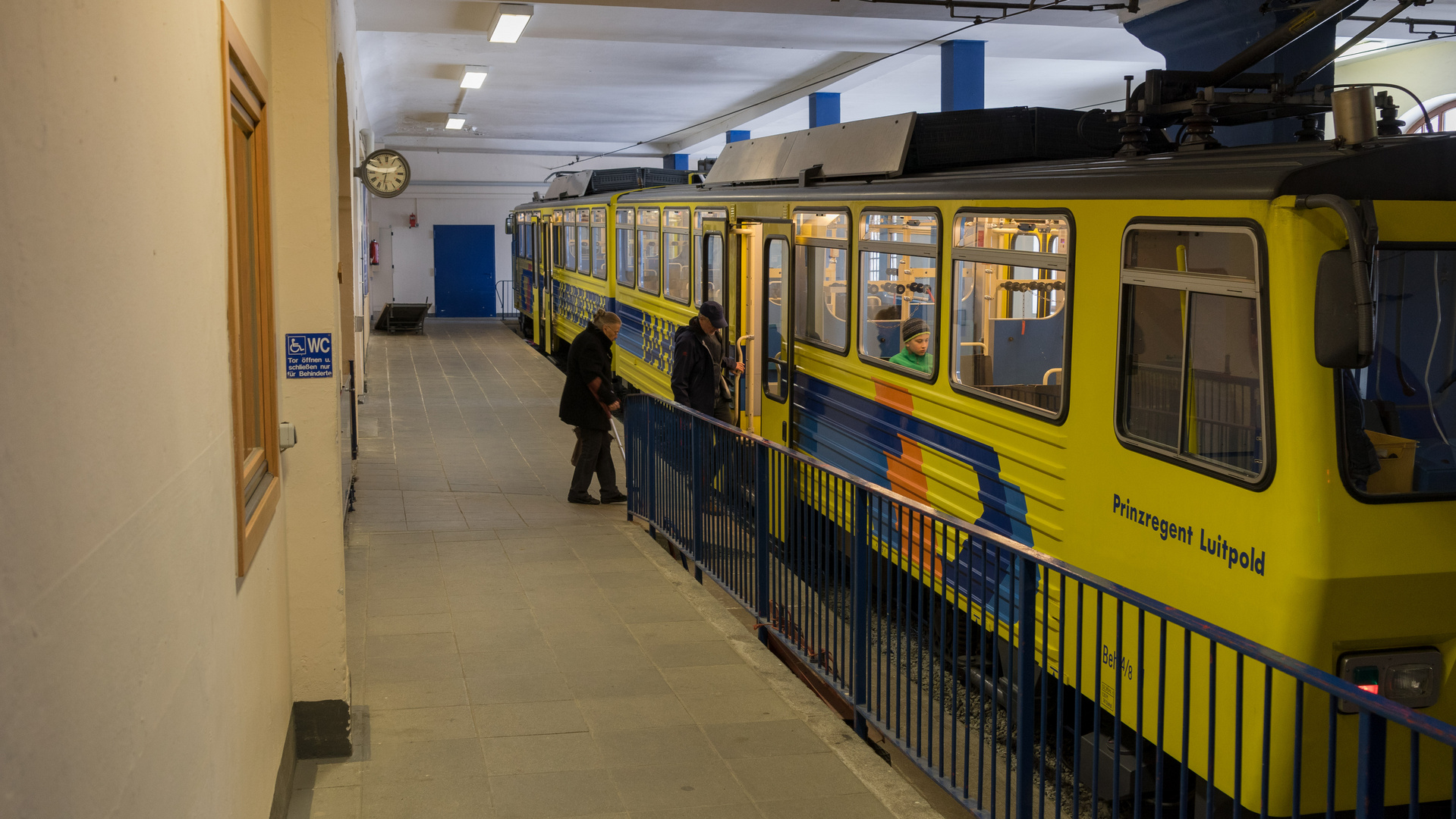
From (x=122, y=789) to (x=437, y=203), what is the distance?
119 feet

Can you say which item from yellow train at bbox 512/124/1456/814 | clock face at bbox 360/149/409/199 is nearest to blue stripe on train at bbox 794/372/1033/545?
yellow train at bbox 512/124/1456/814

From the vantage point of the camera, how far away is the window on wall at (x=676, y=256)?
40.0 feet

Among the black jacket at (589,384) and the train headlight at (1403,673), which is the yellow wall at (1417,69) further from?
the train headlight at (1403,673)

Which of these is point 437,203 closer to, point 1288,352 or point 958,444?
point 958,444

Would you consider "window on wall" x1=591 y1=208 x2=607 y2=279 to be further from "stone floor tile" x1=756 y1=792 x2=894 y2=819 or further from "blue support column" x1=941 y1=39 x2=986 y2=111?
"stone floor tile" x1=756 y1=792 x2=894 y2=819

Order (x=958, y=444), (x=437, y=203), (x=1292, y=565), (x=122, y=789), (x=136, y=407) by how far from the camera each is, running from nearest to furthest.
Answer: (x=122, y=789)
(x=136, y=407)
(x=1292, y=565)
(x=958, y=444)
(x=437, y=203)

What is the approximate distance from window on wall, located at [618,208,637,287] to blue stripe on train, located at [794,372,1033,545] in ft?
22.7

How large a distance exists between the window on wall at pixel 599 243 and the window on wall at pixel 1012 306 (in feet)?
37.1

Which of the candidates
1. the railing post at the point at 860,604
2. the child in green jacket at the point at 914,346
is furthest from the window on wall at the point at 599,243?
the railing post at the point at 860,604

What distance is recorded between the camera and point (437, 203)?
36.8 meters

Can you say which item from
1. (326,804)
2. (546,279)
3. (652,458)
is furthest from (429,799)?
(546,279)

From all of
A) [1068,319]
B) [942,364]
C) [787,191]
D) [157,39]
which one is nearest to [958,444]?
[942,364]

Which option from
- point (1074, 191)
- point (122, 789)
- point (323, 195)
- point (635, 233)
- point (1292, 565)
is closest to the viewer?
point (122, 789)

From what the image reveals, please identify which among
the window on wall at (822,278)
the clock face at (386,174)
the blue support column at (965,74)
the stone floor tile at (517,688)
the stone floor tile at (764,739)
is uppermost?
the blue support column at (965,74)
